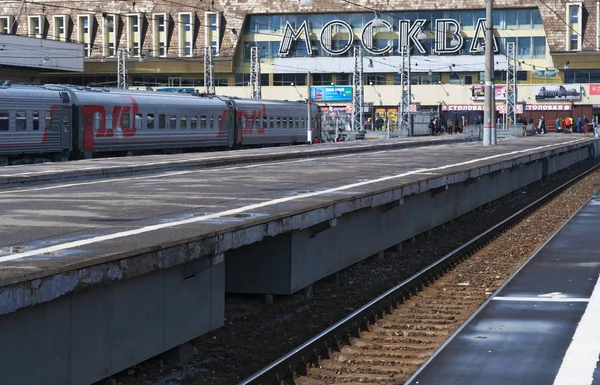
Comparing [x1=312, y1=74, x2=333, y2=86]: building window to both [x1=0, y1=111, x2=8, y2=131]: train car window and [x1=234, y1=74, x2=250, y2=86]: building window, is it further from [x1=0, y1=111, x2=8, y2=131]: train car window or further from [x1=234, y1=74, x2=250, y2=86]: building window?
[x1=0, y1=111, x2=8, y2=131]: train car window

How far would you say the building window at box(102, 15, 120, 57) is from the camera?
101375 mm

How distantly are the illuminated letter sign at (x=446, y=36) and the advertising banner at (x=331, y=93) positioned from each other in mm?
10166

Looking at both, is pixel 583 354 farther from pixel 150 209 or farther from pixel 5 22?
pixel 5 22

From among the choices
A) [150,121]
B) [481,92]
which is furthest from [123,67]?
[481,92]

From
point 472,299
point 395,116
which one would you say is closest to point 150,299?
point 472,299

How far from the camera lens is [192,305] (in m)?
10.4

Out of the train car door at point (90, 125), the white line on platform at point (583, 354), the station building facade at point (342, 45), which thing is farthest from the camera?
the station building facade at point (342, 45)

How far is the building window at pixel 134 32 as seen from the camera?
101812 millimetres

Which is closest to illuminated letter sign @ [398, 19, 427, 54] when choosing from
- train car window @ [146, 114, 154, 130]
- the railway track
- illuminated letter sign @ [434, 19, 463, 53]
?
illuminated letter sign @ [434, 19, 463, 53]

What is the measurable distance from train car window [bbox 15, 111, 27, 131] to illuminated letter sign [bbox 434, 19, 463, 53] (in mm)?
72600

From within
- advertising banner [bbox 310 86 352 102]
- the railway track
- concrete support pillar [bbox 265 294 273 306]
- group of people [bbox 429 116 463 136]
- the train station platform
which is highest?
advertising banner [bbox 310 86 352 102]

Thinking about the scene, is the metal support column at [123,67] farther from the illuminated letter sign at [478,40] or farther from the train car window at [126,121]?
the illuminated letter sign at [478,40]

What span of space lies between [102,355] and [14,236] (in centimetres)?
180

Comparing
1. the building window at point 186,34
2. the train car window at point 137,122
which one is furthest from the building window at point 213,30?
the train car window at point 137,122
